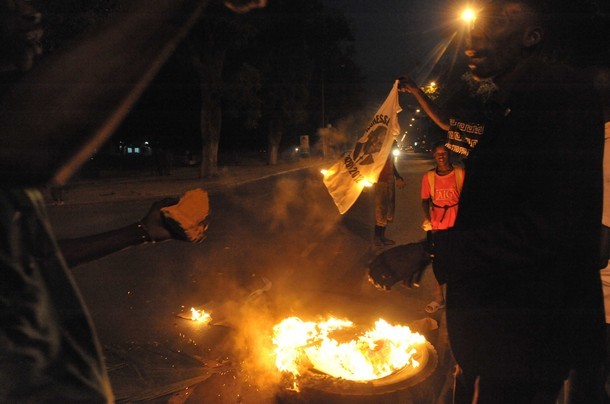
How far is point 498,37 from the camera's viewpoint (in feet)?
5.49

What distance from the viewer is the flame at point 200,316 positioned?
15.8ft

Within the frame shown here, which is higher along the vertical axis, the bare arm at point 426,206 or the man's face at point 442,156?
the man's face at point 442,156

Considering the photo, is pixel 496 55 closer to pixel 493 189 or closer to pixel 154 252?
pixel 493 189

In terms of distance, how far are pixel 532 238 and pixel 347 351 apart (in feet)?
7.68

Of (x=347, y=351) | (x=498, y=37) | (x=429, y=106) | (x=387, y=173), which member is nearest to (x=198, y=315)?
(x=347, y=351)

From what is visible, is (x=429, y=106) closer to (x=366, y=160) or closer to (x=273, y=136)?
(x=366, y=160)

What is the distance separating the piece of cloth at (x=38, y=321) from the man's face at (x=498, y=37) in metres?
1.58

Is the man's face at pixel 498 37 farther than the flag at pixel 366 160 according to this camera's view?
No

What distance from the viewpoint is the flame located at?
481 cm

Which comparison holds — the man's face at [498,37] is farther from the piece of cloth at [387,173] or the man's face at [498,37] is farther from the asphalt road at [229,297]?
the piece of cloth at [387,173]

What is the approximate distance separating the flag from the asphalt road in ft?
4.51

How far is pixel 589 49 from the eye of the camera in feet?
9.75

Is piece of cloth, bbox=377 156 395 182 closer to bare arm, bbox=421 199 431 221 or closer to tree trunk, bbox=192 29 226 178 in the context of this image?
bare arm, bbox=421 199 431 221

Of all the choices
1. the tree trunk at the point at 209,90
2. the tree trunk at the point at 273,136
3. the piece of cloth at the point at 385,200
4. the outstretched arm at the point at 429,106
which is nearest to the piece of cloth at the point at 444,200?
the outstretched arm at the point at 429,106
